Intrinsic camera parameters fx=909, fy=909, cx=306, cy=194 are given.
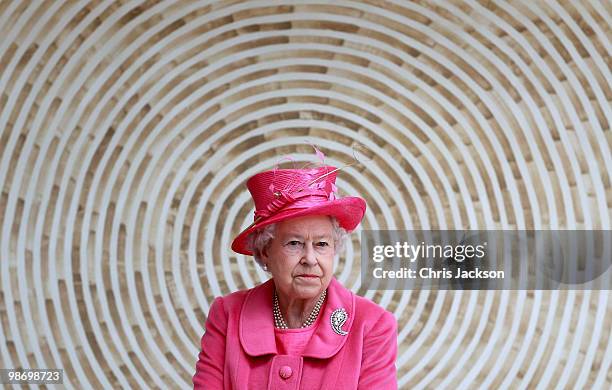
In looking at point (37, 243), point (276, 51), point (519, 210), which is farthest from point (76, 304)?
point (519, 210)

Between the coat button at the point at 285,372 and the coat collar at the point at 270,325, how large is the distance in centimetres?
5

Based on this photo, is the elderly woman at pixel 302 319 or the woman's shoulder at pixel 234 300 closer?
the elderly woman at pixel 302 319

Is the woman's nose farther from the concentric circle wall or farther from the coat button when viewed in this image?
the concentric circle wall

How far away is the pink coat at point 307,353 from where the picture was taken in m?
2.21

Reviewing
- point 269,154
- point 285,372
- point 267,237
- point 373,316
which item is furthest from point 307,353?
point 269,154

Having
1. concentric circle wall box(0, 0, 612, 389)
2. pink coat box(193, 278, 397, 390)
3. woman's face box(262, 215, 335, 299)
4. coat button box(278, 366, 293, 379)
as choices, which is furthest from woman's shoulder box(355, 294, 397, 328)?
concentric circle wall box(0, 0, 612, 389)

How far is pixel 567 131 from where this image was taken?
4043 millimetres

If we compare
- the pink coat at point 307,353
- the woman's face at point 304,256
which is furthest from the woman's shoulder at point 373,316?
the woman's face at point 304,256

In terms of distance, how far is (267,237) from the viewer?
231 centimetres

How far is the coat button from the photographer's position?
7.22 feet

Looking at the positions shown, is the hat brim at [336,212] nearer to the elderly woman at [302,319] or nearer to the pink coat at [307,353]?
the elderly woman at [302,319]

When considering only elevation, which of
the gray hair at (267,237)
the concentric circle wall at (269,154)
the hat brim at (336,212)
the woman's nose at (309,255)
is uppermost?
the concentric circle wall at (269,154)

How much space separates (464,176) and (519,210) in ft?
0.94

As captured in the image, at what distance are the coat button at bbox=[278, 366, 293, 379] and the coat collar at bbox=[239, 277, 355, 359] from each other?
2.0 inches
